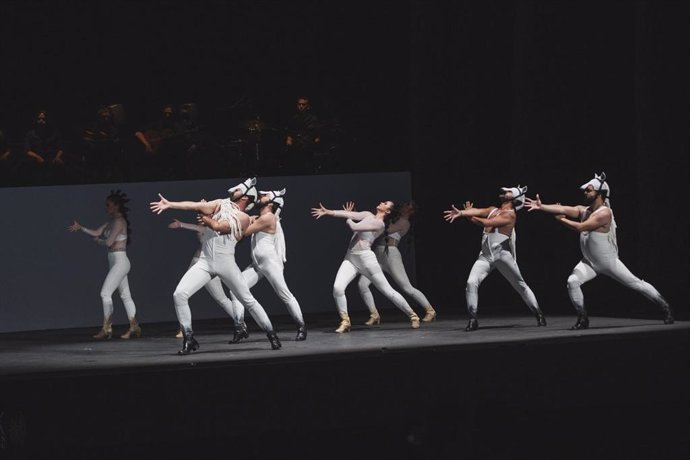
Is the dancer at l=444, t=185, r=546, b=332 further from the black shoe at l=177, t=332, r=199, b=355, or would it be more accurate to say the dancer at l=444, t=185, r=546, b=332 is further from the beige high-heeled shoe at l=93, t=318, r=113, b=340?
the beige high-heeled shoe at l=93, t=318, r=113, b=340

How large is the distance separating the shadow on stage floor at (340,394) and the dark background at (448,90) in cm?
412

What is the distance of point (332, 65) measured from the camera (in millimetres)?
21344

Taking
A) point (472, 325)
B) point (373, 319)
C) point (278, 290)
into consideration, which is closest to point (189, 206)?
point (278, 290)

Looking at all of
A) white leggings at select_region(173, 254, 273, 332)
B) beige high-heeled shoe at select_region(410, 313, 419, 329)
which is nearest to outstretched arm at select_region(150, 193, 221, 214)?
white leggings at select_region(173, 254, 273, 332)

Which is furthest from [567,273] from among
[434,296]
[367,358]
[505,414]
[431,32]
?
[505,414]

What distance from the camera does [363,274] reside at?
1498 centimetres

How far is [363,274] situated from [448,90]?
5166 millimetres

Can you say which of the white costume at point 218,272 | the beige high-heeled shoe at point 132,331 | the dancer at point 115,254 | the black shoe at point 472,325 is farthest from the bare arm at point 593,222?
the beige high-heeled shoe at point 132,331

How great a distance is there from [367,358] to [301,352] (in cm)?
118

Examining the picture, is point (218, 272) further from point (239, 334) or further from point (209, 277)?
point (239, 334)

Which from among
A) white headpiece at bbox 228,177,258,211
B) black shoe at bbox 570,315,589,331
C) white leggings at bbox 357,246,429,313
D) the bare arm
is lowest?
black shoe at bbox 570,315,589,331

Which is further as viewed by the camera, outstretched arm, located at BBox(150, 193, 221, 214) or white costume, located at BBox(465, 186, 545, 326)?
white costume, located at BBox(465, 186, 545, 326)

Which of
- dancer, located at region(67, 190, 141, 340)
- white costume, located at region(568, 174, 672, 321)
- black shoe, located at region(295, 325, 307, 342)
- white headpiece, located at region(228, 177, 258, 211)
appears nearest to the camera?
white headpiece, located at region(228, 177, 258, 211)

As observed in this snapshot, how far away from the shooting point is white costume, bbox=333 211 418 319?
48.7 ft
